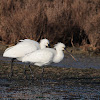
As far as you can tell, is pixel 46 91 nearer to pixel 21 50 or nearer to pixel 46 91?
pixel 46 91

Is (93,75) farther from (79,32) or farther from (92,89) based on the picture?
(79,32)

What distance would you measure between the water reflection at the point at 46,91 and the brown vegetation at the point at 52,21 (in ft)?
25.3

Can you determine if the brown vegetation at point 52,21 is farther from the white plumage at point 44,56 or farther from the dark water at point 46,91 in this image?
the dark water at point 46,91

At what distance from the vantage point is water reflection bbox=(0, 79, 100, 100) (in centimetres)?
724

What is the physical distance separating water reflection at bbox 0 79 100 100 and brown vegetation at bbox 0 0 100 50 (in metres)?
7.70

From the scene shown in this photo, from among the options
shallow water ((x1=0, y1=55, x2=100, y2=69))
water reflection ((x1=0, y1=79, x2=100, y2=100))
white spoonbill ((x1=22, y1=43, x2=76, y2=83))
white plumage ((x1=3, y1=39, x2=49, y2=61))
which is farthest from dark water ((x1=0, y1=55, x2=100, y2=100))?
→ shallow water ((x1=0, y1=55, x2=100, y2=69))

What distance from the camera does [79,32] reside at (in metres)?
18.2

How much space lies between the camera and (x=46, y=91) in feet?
26.0

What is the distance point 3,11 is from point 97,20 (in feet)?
15.6

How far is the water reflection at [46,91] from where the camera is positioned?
23.8 ft

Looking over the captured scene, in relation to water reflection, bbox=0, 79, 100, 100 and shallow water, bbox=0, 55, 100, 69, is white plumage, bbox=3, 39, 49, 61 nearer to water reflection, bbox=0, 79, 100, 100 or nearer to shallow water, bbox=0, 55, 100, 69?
water reflection, bbox=0, 79, 100, 100

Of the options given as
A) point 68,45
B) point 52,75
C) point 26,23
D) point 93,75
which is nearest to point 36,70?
point 52,75

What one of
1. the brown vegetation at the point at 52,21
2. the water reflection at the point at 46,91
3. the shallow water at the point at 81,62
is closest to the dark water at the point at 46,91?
the water reflection at the point at 46,91

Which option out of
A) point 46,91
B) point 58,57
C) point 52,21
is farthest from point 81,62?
point 46,91
